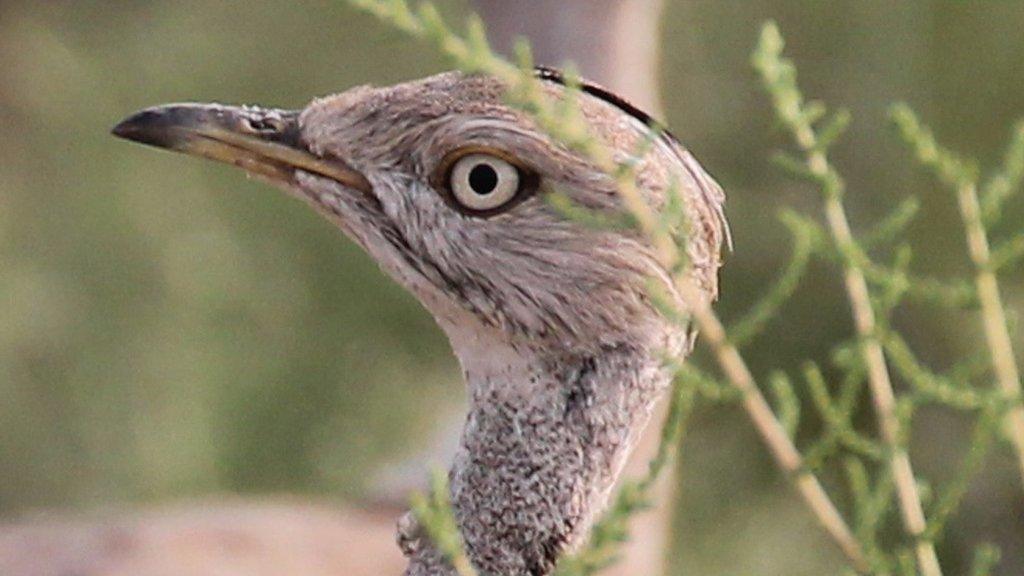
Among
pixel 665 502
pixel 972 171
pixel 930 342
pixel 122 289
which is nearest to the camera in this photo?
pixel 972 171

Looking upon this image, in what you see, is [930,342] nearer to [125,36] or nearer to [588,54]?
[588,54]

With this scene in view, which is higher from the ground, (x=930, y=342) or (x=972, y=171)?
(x=930, y=342)

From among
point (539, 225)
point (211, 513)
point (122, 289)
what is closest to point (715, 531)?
point (211, 513)

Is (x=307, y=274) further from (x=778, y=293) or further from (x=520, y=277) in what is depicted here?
(x=778, y=293)

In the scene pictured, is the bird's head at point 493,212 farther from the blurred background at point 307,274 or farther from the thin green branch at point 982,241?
the blurred background at point 307,274

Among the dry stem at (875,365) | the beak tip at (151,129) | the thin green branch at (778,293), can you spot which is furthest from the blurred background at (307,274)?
the thin green branch at (778,293)
